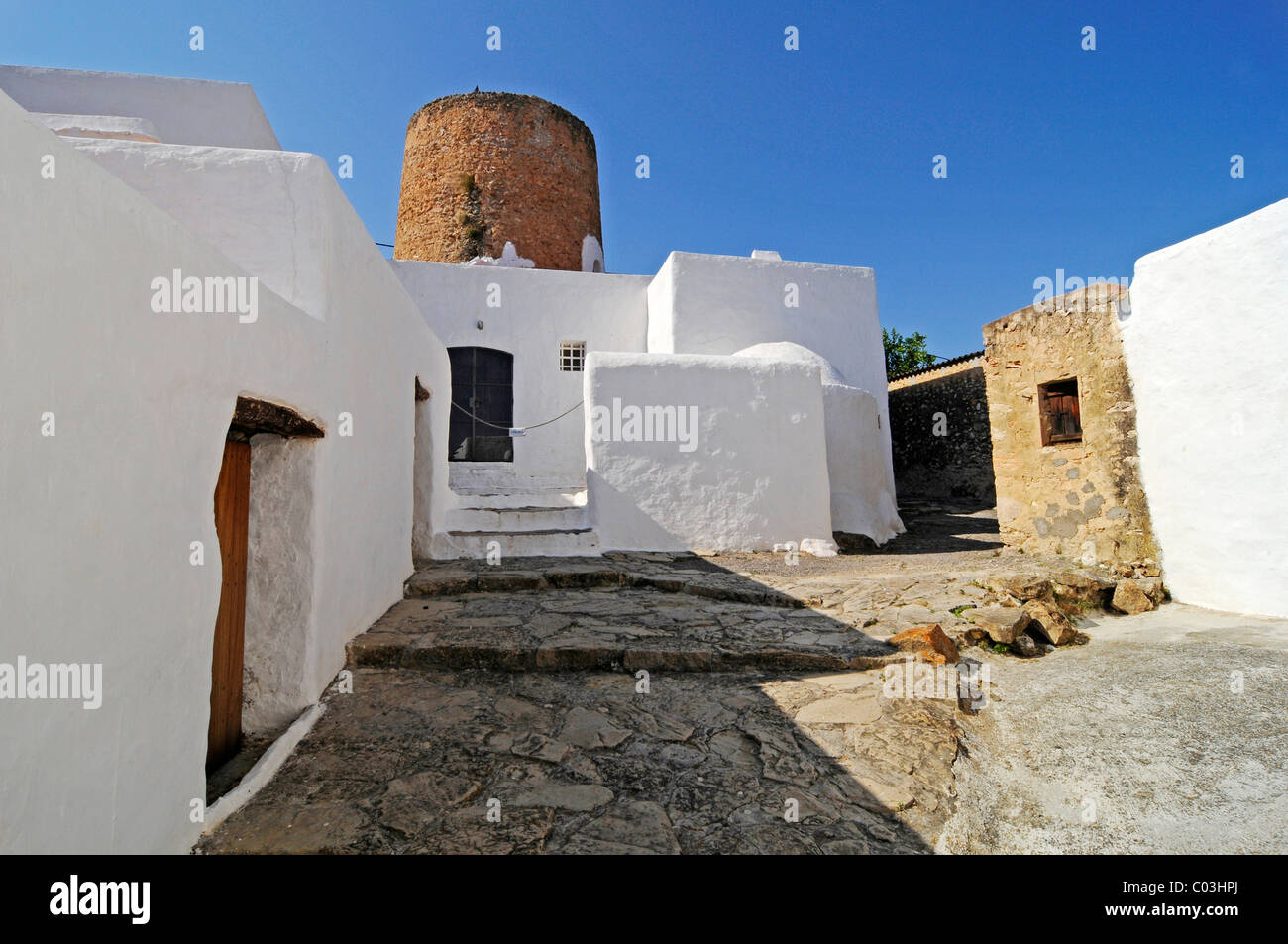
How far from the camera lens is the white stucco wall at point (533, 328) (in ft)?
38.1

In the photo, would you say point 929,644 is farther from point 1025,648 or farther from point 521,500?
point 521,500

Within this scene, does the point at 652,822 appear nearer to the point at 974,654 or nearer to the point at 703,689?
the point at 703,689

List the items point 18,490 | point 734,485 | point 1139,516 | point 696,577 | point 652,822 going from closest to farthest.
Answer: point 18,490 → point 652,822 → point 1139,516 → point 696,577 → point 734,485

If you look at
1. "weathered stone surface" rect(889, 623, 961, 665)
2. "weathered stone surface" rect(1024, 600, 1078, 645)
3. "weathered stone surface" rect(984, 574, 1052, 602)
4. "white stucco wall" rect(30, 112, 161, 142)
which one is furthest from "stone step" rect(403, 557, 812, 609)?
"white stucco wall" rect(30, 112, 161, 142)

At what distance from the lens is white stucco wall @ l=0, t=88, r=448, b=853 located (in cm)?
161

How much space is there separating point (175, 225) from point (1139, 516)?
7304 millimetres

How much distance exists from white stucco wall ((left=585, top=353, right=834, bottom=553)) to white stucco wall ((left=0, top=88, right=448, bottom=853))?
5.43 m

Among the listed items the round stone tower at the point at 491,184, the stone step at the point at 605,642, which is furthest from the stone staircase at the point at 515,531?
the round stone tower at the point at 491,184

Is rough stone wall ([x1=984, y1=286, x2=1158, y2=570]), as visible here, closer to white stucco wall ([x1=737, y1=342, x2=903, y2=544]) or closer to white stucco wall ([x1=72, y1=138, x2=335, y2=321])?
white stucco wall ([x1=737, y1=342, x2=903, y2=544])

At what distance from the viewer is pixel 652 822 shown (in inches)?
104

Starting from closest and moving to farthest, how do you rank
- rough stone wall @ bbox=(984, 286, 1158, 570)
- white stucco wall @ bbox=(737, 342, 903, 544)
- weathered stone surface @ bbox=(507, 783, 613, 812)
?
1. weathered stone surface @ bbox=(507, 783, 613, 812)
2. rough stone wall @ bbox=(984, 286, 1158, 570)
3. white stucco wall @ bbox=(737, 342, 903, 544)

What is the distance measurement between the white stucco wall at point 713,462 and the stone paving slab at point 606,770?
4.31 metres

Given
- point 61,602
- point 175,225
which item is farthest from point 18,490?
point 175,225
